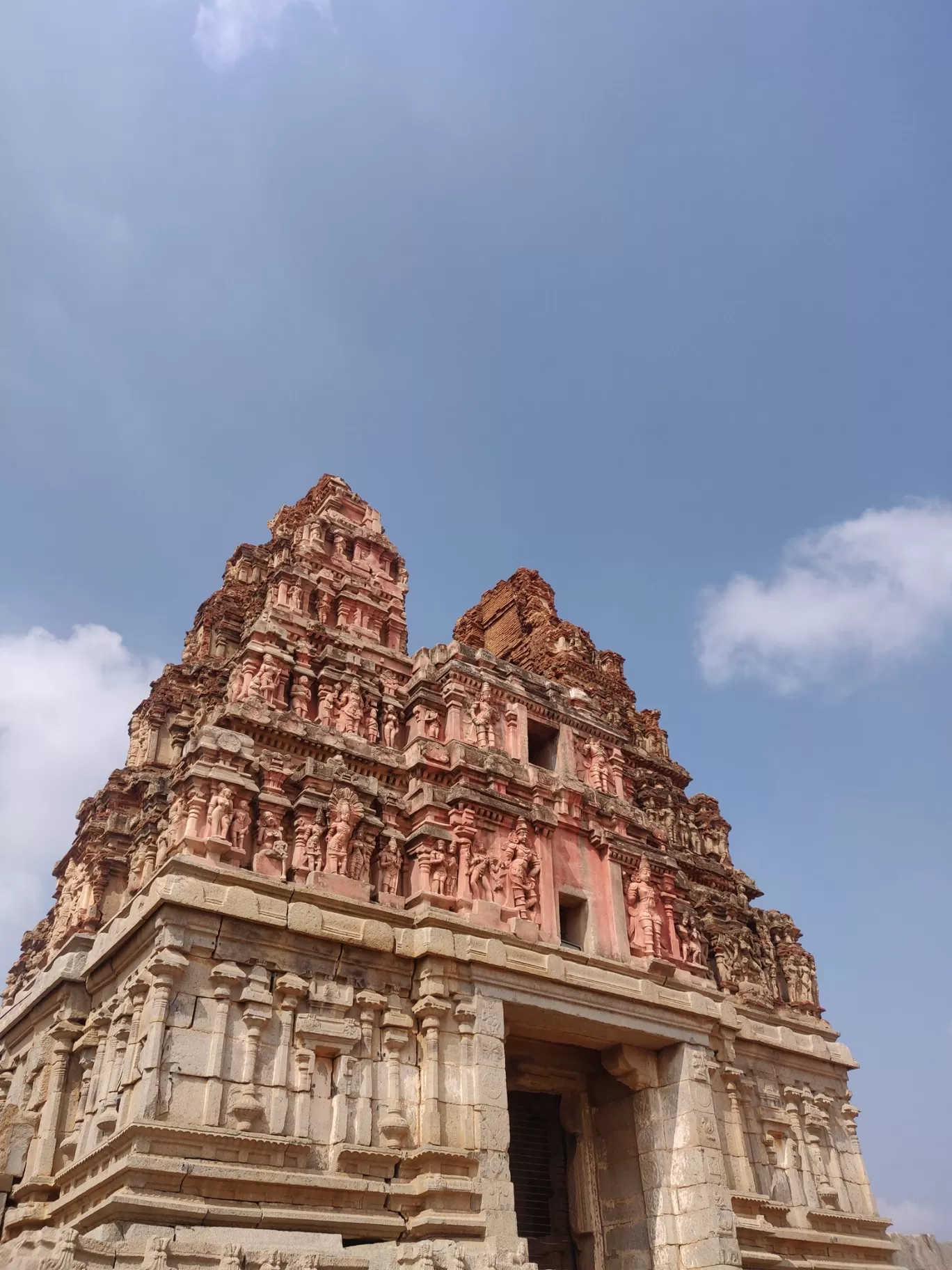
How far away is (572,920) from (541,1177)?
14.3ft

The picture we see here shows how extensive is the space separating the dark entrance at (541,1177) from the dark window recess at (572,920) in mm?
2771

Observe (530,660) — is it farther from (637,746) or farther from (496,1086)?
(496,1086)

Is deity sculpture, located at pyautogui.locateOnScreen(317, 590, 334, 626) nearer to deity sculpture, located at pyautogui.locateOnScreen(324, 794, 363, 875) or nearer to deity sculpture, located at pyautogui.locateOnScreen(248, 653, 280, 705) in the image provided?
deity sculpture, located at pyautogui.locateOnScreen(248, 653, 280, 705)

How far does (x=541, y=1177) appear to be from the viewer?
17.2 meters

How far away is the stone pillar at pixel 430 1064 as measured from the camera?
13.2 m

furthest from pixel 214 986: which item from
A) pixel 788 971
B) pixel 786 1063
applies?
pixel 788 971

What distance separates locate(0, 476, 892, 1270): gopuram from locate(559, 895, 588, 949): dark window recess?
2.4 inches

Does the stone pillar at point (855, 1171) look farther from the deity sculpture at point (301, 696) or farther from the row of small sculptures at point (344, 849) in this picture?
the deity sculpture at point (301, 696)

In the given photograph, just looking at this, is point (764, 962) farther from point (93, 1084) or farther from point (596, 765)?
point (93, 1084)

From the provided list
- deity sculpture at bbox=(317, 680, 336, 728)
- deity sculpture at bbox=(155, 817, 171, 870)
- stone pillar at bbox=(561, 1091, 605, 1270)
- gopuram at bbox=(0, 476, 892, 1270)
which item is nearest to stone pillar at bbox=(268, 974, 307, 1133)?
gopuram at bbox=(0, 476, 892, 1270)

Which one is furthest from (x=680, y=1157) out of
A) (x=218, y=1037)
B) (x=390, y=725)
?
(x=390, y=725)

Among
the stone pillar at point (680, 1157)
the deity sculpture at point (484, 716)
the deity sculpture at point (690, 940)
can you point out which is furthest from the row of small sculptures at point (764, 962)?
the deity sculpture at point (484, 716)

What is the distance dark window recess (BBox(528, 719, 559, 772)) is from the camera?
2067 cm

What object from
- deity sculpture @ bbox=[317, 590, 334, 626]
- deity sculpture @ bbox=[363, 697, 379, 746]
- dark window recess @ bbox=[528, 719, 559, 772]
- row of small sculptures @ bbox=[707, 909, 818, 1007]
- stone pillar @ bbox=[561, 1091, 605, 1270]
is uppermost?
deity sculpture @ bbox=[317, 590, 334, 626]
